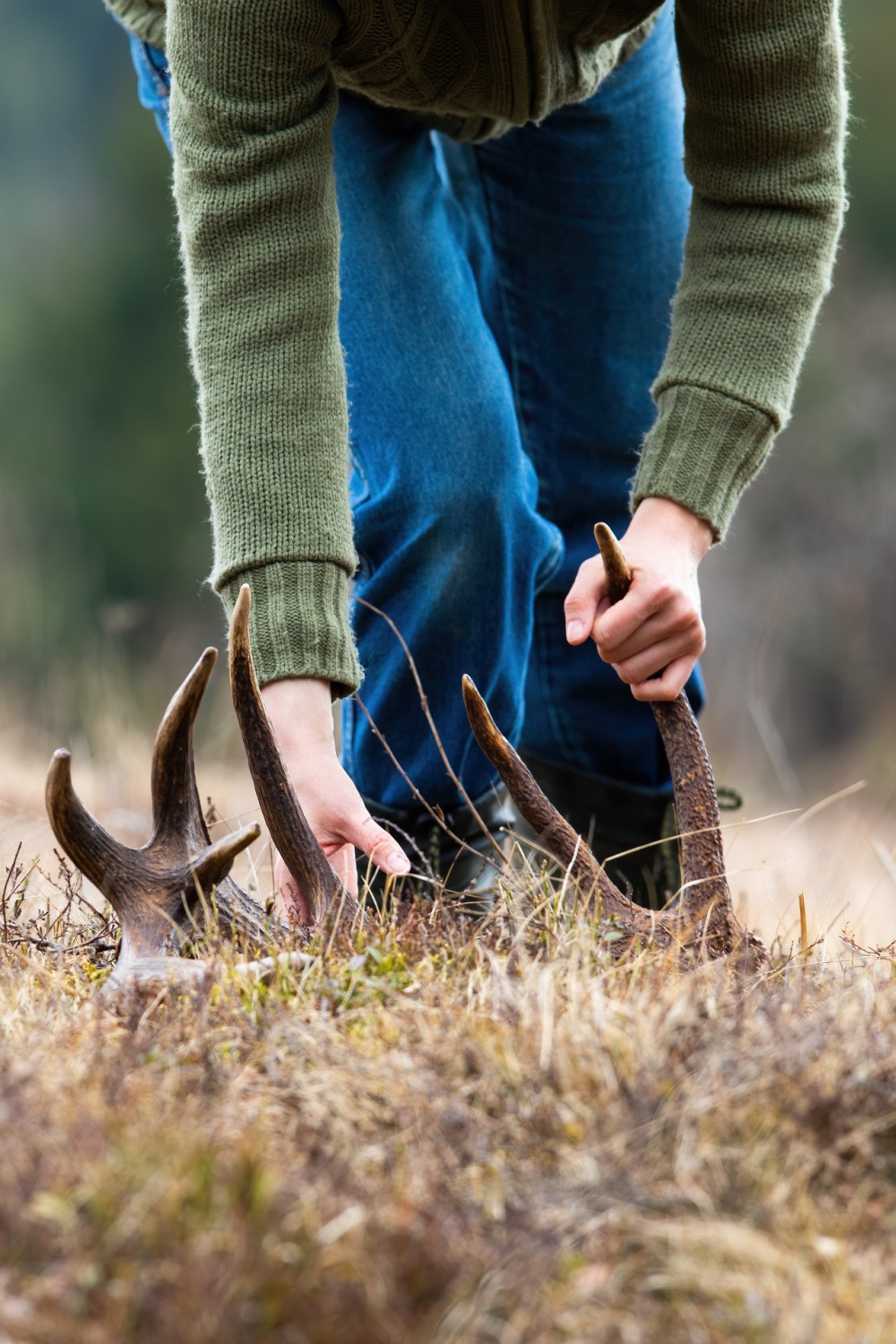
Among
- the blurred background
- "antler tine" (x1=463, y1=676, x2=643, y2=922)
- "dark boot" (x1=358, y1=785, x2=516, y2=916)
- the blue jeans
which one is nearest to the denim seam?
the blue jeans

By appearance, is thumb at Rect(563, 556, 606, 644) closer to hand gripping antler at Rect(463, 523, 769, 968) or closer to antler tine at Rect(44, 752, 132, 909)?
hand gripping antler at Rect(463, 523, 769, 968)

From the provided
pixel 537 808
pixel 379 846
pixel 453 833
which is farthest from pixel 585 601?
pixel 453 833

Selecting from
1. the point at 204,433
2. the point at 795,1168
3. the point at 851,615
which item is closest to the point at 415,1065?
the point at 795,1168

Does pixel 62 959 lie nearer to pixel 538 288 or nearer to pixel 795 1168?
pixel 795 1168

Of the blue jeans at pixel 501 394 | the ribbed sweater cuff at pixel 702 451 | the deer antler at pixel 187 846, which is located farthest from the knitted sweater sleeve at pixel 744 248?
the deer antler at pixel 187 846

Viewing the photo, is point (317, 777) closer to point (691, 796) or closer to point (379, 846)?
point (379, 846)

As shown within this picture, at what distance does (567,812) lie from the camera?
→ 2.53 metres

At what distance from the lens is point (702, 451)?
1.75m

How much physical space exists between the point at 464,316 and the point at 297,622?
0.72 m

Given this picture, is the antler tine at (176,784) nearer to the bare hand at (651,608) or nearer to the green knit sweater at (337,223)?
the green knit sweater at (337,223)

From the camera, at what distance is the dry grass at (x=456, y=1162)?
2.72 feet

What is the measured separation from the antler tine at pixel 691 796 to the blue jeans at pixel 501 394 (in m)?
0.47

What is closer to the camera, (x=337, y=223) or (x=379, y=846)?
(x=379, y=846)

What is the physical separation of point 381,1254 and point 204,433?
44.7 inches
